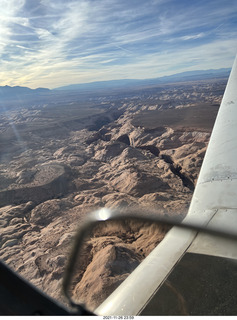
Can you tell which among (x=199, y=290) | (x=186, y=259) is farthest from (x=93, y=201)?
(x=199, y=290)

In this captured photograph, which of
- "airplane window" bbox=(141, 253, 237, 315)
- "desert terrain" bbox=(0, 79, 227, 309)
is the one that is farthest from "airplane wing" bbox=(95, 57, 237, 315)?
"desert terrain" bbox=(0, 79, 227, 309)

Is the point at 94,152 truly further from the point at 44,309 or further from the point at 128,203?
the point at 44,309

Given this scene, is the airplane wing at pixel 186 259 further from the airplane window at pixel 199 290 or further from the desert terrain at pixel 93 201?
the desert terrain at pixel 93 201

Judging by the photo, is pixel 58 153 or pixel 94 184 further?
pixel 58 153

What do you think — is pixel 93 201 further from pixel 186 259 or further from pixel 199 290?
pixel 199 290

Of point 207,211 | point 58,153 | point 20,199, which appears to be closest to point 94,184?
point 20,199

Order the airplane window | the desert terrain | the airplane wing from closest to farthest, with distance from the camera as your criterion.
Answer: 1. the airplane window
2. the airplane wing
3. the desert terrain

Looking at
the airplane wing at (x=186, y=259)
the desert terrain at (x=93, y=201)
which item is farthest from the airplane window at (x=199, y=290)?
the desert terrain at (x=93, y=201)

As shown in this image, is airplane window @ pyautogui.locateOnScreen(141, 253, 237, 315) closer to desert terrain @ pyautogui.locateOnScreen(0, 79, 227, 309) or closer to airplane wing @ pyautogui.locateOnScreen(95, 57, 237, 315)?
airplane wing @ pyautogui.locateOnScreen(95, 57, 237, 315)
